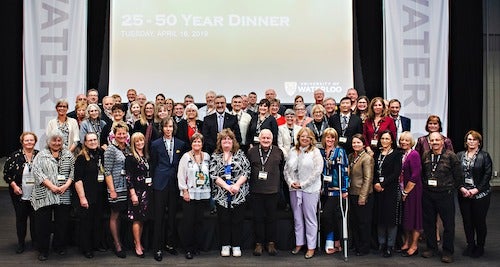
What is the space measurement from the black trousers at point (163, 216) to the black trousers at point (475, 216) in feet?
9.80

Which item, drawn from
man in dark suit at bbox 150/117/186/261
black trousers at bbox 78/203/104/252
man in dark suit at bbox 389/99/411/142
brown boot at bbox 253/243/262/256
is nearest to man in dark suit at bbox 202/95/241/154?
man in dark suit at bbox 150/117/186/261

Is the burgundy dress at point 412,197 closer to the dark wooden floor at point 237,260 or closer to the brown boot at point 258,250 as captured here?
the dark wooden floor at point 237,260

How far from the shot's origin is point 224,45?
864 cm

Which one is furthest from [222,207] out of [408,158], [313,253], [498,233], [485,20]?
[485,20]

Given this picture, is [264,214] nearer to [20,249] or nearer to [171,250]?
[171,250]

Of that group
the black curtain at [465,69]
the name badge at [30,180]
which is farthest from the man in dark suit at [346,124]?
the black curtain at [465,69]

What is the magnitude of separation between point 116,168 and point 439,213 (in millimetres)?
3318

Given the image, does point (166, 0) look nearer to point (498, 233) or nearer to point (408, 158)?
point (408, 158)

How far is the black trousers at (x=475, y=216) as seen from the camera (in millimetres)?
5355

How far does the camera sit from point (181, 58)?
8547mm

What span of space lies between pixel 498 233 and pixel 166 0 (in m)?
5.89

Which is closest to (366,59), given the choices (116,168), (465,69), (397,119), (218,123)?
(465,69)

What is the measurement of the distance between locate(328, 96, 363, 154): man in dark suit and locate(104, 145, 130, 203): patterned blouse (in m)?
2.40

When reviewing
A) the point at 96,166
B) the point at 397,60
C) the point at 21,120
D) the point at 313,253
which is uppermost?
the point at 397,60
